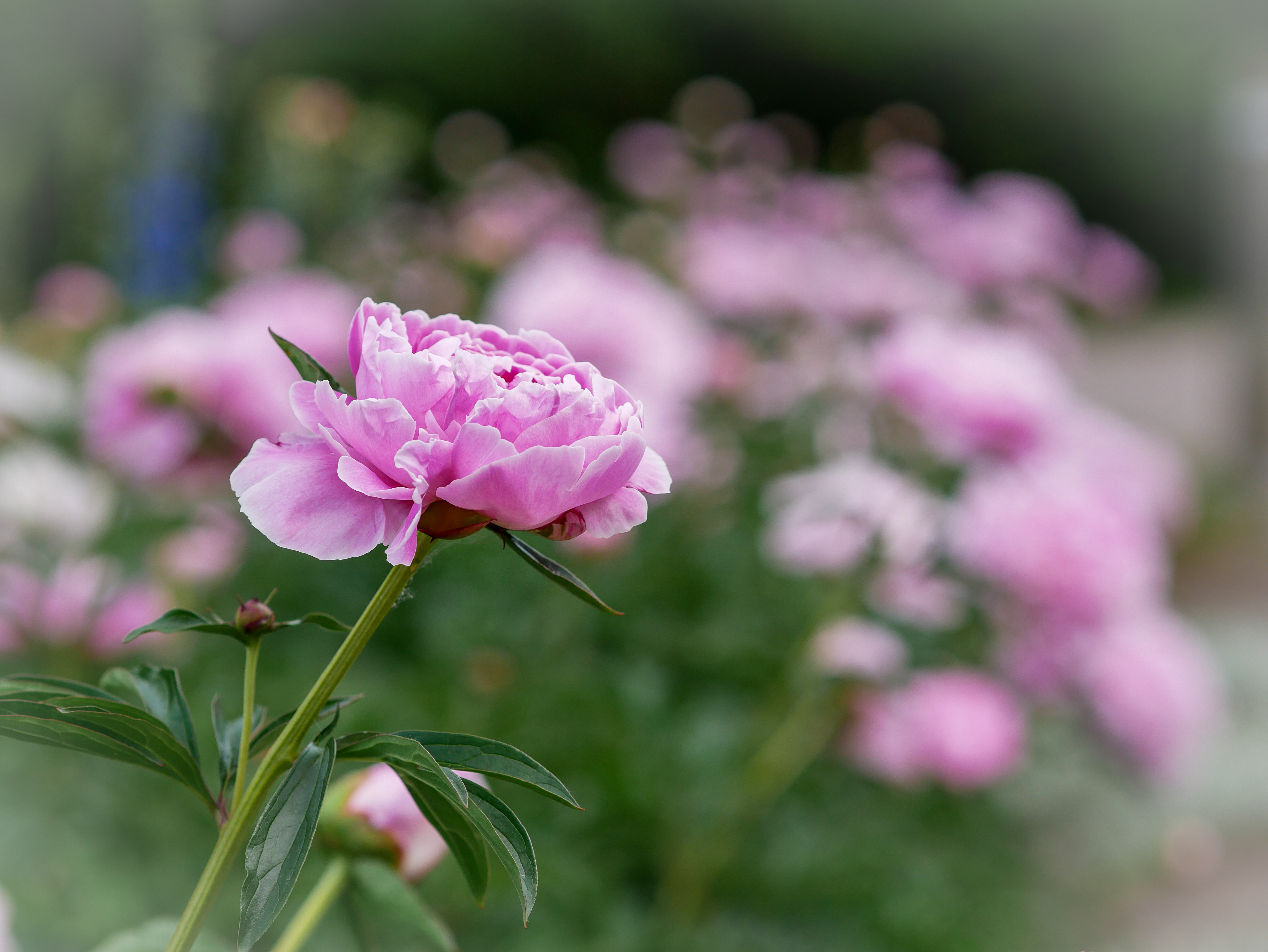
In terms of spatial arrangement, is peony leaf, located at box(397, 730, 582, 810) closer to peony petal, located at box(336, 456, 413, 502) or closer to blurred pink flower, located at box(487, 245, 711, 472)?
peony petal, located at box(336, 456, 413, 502)

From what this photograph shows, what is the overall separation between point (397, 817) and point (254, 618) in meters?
0.11

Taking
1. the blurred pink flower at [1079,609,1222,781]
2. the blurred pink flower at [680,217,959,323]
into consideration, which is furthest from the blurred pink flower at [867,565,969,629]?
the blurred pink flower at [680,217,959,323]

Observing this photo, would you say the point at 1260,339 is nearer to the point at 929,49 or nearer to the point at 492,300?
the point at 929,49

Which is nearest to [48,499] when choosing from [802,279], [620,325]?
[620,325]

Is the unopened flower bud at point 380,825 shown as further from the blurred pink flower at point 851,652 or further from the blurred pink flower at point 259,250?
the blurred pink flower at point 259,250

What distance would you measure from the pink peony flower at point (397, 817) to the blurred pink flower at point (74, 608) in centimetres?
44

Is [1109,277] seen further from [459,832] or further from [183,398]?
[459,832]

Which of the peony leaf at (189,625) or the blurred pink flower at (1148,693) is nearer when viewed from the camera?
the peony leaf at (189,625)

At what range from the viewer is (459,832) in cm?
20

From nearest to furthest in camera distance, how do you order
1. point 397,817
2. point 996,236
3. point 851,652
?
point 397,817
point 851,652
point 996,236

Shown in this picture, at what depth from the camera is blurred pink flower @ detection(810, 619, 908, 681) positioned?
2.57ft

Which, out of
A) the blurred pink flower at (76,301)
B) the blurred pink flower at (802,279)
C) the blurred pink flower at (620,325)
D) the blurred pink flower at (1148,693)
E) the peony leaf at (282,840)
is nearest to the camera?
the peony leaf at (282,840)

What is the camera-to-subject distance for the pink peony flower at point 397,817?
0.28 m

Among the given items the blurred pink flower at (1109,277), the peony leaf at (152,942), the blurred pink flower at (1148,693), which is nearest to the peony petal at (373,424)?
the peony leaf at (152,942)
